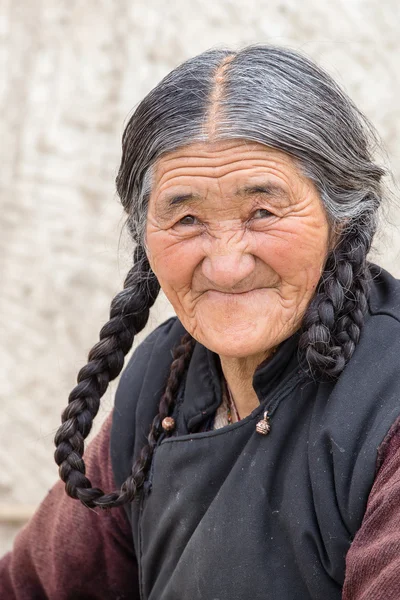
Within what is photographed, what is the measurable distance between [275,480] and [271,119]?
74 centimetres

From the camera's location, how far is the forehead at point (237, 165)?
1.88 metres

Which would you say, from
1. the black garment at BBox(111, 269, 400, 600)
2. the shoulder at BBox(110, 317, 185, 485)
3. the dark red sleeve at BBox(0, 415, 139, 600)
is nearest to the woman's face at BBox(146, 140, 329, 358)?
the black garment at BBox(111, 269, 400, 600)

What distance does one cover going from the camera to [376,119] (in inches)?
143

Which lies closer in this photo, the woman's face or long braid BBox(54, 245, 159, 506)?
the woman's face

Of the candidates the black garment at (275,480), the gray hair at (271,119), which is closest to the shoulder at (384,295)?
the black garment at (275,480)

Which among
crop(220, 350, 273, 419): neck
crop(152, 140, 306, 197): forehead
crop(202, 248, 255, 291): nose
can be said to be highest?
crop(152, 140, 306, 197): forehead

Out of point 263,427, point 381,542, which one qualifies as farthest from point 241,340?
point 381,542

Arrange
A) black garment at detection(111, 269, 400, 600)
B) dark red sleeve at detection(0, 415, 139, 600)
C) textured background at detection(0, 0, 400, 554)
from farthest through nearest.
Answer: textured background at detection(0, 0, 400, 554), dark red sleeve at detection(0, 415, 139, 600), black garment at detection(111, 269, 400, 600)

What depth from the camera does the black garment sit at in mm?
1808

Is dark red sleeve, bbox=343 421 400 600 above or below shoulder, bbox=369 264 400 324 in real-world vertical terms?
below

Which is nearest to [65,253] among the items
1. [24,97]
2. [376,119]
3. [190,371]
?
[24,97]

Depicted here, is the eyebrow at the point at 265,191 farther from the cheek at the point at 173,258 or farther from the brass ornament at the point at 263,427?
the brass ornament at the point at 263,427

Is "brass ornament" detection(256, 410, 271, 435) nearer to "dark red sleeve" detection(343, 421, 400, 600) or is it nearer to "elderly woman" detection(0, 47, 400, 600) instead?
"elderly woman" detection(0, 47, 400, 600)

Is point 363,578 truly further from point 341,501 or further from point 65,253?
point 65,253
